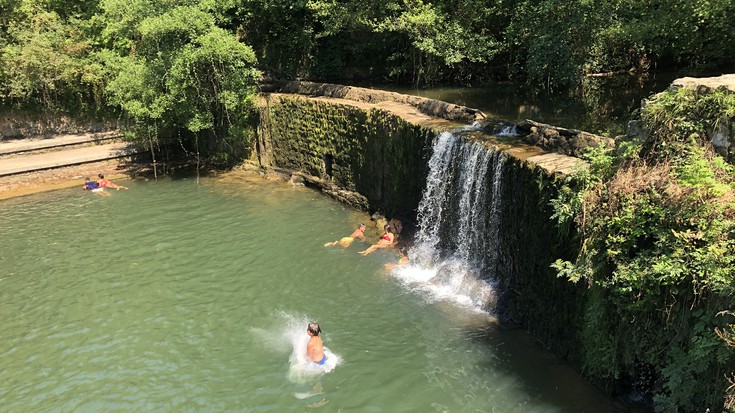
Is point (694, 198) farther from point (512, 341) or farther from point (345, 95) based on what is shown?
point (345, 95)

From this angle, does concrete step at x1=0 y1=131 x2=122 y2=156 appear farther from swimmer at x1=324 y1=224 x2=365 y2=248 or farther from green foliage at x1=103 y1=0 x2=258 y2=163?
swimmer at x1=324 y1=224 x2=365 y2=248

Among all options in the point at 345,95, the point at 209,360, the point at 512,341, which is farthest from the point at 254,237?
the point at 512,341

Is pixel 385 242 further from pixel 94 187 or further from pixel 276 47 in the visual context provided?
pixel 276 47

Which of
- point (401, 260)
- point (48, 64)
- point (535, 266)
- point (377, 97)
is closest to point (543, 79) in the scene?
point (377, 97)

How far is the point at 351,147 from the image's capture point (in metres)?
16.6

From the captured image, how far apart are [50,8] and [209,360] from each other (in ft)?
67.7

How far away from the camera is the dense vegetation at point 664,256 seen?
253 inches

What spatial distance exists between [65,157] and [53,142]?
164 cm

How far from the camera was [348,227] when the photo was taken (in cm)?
1496

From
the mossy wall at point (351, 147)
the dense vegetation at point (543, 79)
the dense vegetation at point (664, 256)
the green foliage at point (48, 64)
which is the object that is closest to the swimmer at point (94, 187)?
the dense vegetation at point (543, 79)

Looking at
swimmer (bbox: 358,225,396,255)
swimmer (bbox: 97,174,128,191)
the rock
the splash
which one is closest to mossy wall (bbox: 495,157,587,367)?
the rock

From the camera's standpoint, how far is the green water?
27.6 ft

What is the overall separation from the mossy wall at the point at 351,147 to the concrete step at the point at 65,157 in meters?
6.17

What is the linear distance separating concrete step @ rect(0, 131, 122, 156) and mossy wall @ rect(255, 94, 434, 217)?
7.66 metres
